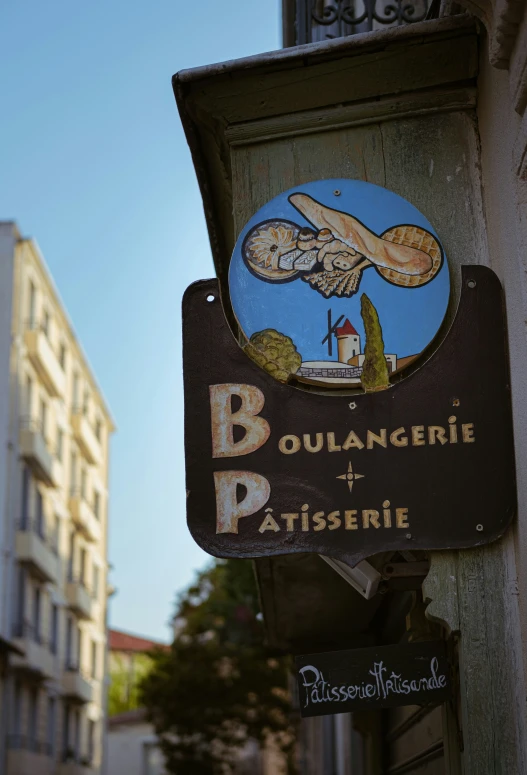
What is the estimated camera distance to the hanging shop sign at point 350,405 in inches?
165

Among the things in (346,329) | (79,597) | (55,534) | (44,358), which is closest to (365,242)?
(346,329)

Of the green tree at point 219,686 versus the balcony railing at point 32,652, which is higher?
the balcony railing at point 32,652

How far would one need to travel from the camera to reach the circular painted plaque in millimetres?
4551

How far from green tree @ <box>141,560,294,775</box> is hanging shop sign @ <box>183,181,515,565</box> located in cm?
1727

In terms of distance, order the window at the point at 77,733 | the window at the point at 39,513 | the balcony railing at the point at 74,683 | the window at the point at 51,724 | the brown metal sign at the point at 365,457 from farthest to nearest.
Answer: the window at the point at 77,733 < the balcony railing at the point at 74,683 < the window at the point at 51,724 < the window at the point at 39,513 < the brown metal sign at the point at 365,457

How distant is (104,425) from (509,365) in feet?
134

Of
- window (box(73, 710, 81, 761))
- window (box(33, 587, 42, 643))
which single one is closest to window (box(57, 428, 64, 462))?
window (box(33, 587, 42, 643))

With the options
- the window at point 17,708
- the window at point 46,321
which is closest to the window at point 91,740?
the window at point 17,708

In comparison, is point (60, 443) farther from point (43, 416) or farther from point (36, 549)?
point (36, 549)

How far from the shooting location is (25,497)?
104 ft

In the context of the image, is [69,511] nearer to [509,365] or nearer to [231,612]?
[231,612]

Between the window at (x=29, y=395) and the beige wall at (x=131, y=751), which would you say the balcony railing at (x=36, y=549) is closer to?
the window at (x=29, y=395)

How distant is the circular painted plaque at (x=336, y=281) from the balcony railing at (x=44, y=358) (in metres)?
28.5

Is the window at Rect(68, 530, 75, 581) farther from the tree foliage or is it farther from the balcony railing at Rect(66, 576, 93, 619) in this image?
the tree foliage
